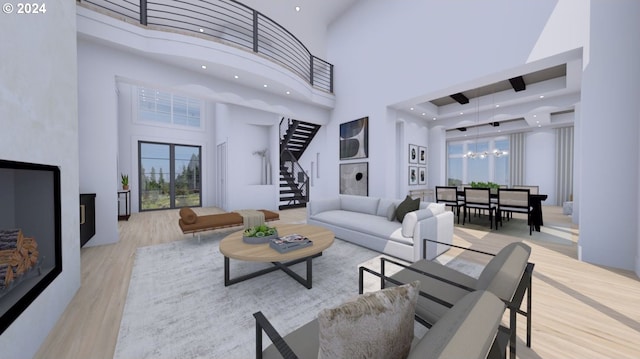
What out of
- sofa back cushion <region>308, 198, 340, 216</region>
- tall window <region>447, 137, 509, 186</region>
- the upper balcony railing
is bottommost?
sofa back cushion <region>308, 198, 340, 216</region>

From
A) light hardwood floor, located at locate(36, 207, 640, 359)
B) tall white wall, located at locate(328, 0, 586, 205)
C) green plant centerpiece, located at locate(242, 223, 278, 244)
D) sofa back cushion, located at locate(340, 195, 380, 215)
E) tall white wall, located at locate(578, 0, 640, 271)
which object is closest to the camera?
light hardwood floor, located at locate(36, 207, 640, 359)

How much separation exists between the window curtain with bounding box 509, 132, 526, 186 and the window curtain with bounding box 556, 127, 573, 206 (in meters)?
0.96

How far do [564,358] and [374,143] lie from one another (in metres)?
4.90

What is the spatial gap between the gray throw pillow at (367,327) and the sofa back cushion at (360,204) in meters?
3.66

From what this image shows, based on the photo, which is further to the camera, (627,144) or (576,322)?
(627,144)

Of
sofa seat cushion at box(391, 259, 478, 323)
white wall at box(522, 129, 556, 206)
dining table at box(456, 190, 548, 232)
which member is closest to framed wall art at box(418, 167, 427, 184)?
dining table at box(456, 190, 548, 232)

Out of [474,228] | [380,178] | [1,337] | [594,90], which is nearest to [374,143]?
[380,178]

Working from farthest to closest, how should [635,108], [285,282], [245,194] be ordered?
[245,194] → [635,108] → [285,282]

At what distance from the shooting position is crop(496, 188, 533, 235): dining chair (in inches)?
183

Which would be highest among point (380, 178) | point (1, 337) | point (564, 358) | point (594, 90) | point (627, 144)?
point (594, 90)

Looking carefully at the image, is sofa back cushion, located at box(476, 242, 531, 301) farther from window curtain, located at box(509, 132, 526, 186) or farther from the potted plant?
window curtain, located at box(509, 132, 526, 186)

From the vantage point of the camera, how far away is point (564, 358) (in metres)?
1.50

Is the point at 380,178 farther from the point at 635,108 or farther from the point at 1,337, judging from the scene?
the point at 1,337

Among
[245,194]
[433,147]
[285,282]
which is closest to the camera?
[285,282]
